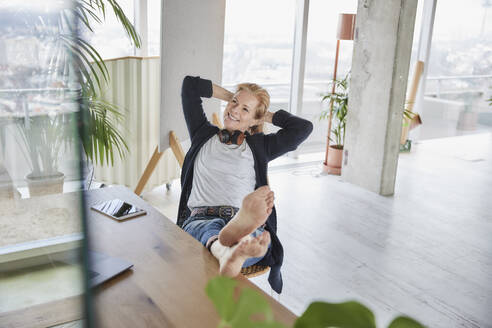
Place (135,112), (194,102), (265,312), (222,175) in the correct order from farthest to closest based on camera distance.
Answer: (135,112), (194,102), (222,175), (265,312)

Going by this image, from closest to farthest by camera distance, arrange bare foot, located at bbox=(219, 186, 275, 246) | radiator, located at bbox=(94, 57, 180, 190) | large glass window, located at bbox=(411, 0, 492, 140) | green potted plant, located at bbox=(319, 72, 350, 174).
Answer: bare foot, located at bbox=(219, 186, 275, 246)
radiator, located at bbox=(94, 57, 180, 190)
green potted plant, located at bbox=(319, 72, 350, 174)
large glass window, located at bbox=(411, 0, 492, 140)

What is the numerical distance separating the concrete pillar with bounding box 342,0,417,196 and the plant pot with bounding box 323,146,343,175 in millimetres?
289

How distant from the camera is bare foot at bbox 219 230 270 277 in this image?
128 cm

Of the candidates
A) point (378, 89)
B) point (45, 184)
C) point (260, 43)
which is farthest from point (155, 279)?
point (260, 43)

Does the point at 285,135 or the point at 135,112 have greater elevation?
the point at 285,135

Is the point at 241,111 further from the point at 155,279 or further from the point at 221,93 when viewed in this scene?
the point at 155,279

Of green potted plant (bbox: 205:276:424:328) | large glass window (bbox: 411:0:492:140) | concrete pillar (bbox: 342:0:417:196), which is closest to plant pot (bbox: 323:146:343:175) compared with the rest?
concrete pillar (bbox: 342:0:417:196)

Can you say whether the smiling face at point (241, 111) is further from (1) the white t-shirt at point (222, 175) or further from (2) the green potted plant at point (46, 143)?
(2) the green potted plant at point (46, 143)

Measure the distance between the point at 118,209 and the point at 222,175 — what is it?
52 cm

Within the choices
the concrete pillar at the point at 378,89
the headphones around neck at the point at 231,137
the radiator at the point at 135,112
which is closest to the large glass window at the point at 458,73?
the concrete pillar at the point at 378,89

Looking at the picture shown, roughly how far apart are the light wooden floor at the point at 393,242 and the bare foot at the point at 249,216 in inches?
41.2

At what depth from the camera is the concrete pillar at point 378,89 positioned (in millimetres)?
3842

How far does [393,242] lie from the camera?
3.19 metres

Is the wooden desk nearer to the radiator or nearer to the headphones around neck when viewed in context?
the headphones around neck
